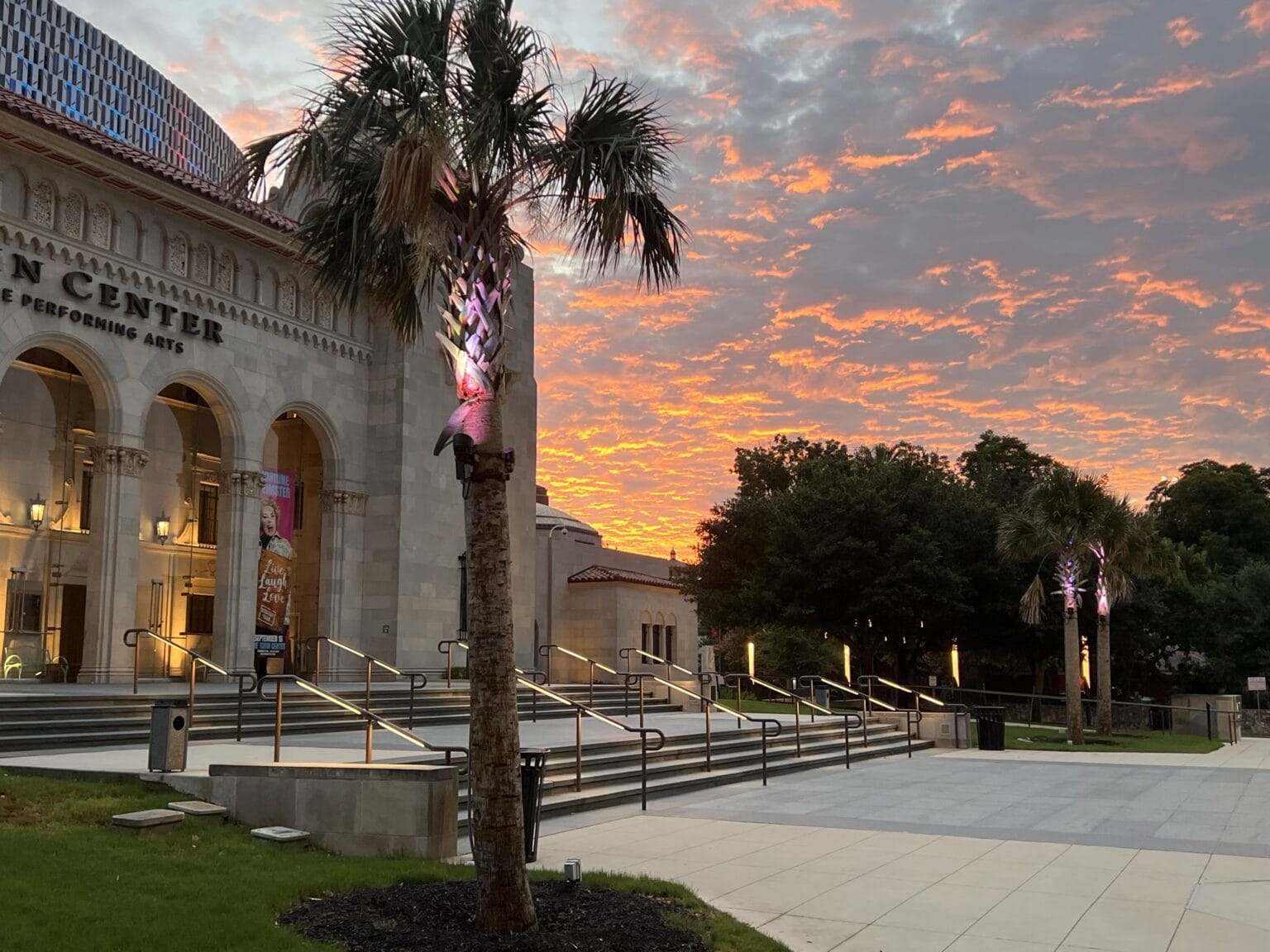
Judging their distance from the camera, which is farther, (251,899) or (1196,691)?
(1196,691)

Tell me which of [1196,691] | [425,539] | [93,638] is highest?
[425,539]

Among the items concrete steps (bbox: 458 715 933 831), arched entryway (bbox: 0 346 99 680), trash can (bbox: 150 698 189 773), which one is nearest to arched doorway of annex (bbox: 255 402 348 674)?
arched entryway (bbox: 0 346 99 680)

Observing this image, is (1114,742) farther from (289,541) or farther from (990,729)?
(289,541)

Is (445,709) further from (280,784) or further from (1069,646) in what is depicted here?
(1069,646)

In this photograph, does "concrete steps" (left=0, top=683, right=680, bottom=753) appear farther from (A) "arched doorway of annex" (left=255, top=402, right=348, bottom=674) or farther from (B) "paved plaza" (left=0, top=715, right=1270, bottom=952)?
(A) "arched doorway of annex" (left=255, top=402, right=348, bottom=674)

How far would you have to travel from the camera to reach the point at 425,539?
28.5m

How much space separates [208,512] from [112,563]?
6.73m

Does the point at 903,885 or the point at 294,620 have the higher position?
the point at 294,620

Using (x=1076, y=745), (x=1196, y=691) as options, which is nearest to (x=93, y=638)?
(x=1076, y=745)

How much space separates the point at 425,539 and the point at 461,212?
67.4 feet

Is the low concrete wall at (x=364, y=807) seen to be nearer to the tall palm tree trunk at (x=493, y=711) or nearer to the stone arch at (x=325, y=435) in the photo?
the tall palm tree trunk at (x=493, y=711)

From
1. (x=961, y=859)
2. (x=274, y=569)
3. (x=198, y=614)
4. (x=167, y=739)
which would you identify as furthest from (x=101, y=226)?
(x=961, y=859)

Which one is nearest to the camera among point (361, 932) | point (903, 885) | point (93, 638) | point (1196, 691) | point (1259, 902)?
point (361, 932)

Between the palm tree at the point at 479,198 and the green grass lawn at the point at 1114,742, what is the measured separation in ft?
69.1
